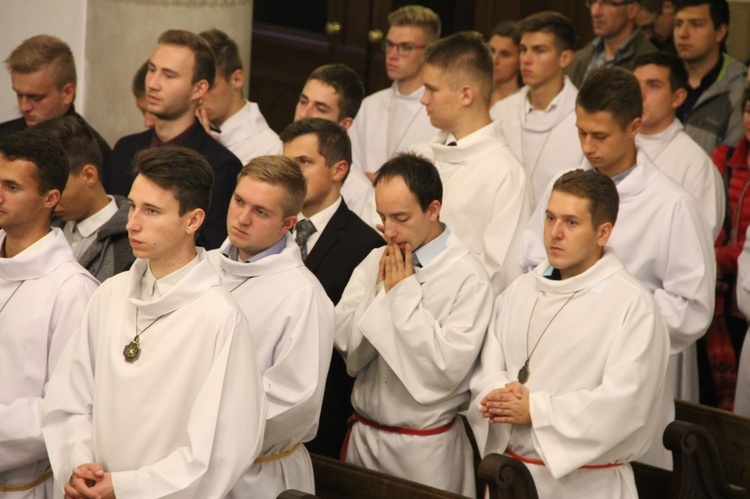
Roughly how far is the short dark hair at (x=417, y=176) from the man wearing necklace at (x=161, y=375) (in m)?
0.96

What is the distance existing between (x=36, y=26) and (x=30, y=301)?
3746 mm

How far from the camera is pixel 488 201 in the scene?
5.55m

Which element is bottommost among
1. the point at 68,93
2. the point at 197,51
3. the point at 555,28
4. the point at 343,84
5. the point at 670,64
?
the point at 68,93

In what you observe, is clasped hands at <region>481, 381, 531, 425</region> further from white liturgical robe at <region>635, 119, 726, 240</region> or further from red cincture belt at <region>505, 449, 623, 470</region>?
white liturgical robe at <region>635, 119, 726, 240</region>

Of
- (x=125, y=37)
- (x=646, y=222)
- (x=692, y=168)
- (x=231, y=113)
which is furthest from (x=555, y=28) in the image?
(x=125, y=37)

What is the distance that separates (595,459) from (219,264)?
1.52 metres

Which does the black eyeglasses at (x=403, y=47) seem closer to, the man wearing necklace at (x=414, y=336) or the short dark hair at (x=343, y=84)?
the short dark hair at (x=343, y=84)

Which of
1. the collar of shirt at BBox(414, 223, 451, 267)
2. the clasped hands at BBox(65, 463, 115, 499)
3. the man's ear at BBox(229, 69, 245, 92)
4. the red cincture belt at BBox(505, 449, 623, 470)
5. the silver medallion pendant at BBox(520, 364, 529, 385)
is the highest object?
the man's ear at BBox(229, 69, 245, 92)

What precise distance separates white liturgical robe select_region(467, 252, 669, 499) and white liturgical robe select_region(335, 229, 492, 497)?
0.46 ft

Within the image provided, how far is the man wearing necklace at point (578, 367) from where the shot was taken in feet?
13.9

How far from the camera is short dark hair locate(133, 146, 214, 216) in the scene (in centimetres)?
383

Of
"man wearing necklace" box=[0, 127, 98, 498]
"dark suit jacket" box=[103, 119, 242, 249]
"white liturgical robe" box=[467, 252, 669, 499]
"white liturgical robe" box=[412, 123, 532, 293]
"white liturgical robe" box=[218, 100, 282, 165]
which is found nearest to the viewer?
"man wearing necklace" box=[0, 127, 98, 498]

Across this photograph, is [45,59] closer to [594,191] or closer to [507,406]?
[594,191]

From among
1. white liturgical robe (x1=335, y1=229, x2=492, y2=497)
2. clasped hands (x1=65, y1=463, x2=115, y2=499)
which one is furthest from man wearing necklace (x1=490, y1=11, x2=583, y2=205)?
clasped hands (x1=65, y1=463, x2=115, y2=499)
